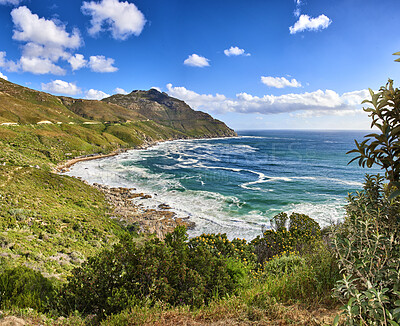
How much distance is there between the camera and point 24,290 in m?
5.64

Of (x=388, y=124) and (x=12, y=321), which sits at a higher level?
(x=388, y=124)

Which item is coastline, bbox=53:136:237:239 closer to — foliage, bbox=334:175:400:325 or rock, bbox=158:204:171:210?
rock, bbox=158:204:171:210

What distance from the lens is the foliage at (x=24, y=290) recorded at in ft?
17.0

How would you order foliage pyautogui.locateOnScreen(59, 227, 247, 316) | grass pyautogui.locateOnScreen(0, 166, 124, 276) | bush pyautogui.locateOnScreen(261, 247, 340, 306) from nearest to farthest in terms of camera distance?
bush pyautogui.locateOnScreen(261, 247, 340, 306)
foliage pyautogui.locateOnScreen(59, 227, 247, 316)
grass pyautogui.locateOnScreen(0, 166, 124, 276)

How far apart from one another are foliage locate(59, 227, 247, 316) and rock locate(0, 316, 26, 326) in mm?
1027

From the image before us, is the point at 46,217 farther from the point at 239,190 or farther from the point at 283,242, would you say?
the point at 239,190

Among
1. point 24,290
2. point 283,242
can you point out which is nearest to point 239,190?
point 283,242

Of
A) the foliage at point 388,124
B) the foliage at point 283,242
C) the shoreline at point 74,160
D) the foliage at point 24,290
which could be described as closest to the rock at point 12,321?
the foliage at point 24,290

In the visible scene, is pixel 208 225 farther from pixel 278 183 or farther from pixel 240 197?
pixel 278 183

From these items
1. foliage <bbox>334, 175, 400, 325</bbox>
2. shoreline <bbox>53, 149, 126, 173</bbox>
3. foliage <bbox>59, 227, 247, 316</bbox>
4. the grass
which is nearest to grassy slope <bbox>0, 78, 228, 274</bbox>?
the grass

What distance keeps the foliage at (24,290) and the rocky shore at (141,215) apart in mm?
13159

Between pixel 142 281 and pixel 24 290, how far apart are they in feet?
11.1

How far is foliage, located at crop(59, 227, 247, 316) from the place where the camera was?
4910 mm

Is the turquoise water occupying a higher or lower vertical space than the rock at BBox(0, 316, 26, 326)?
lower
